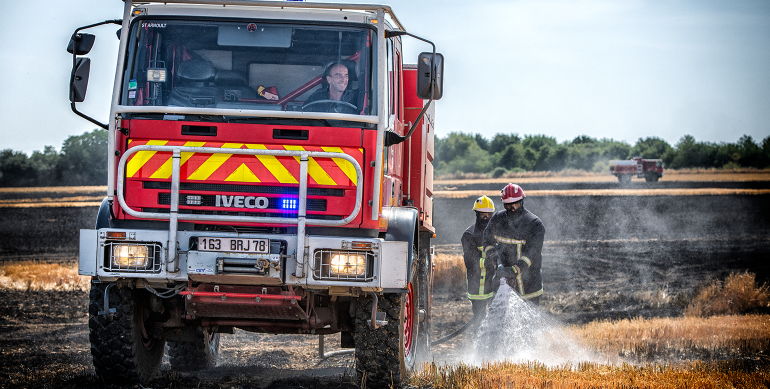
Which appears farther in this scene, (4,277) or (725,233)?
(725,233)

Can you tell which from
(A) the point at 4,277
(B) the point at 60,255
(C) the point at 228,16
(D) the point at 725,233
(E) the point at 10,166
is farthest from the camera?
(E) the point at 10,166

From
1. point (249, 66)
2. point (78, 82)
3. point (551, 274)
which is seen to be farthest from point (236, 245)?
point (551, 274)

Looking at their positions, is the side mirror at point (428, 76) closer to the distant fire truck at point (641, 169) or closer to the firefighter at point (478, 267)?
the firefighter at point (478, 267)

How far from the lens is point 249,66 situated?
611 centimetres

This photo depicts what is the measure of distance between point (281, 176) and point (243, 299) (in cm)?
95

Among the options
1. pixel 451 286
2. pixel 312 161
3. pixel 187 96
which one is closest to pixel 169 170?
pixel 187 96

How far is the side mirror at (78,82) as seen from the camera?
599 centimetres

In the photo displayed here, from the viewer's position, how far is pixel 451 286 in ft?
54.0

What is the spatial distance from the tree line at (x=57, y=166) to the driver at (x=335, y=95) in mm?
47130

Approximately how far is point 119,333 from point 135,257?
983mm

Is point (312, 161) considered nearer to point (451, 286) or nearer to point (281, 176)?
point (281, 176)

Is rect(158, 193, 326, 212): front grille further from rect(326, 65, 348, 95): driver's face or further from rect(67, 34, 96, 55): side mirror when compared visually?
rect(67, 34, 96, 55): side mirror

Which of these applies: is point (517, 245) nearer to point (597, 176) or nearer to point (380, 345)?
point (380, 345)

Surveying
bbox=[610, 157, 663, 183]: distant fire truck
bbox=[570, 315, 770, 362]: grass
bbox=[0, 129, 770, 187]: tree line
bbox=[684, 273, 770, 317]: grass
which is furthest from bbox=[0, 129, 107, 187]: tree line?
bbox=[570, 315, 770, 362]: grass
